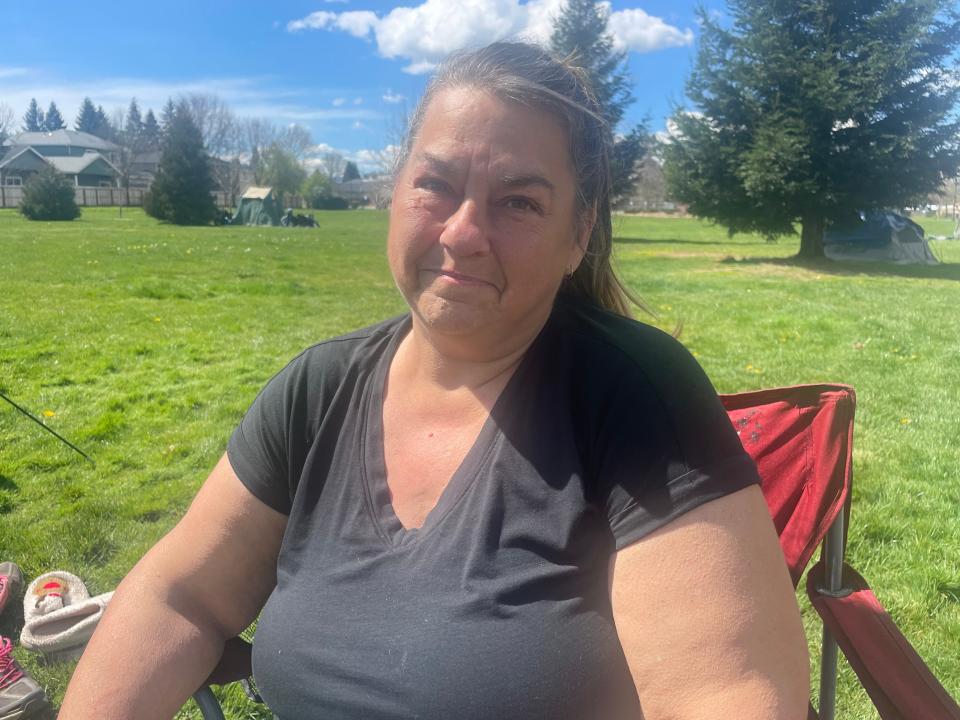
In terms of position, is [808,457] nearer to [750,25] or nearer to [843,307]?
[843,307]

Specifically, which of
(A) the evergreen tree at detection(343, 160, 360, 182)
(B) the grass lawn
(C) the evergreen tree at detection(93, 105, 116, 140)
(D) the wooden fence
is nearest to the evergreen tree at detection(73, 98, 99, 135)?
(C) the evergreen tree at detection(93, 105, 116, 140)

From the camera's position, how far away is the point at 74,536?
133 inches

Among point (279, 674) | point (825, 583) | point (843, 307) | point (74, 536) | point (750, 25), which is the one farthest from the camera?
point (750, 25)

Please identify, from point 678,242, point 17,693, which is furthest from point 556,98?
point 678,242

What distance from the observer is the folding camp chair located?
136 cm

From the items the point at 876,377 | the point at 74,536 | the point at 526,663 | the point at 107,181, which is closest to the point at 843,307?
the point at 876,377

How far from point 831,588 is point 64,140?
4570 centimetres

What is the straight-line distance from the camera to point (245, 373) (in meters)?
6.23

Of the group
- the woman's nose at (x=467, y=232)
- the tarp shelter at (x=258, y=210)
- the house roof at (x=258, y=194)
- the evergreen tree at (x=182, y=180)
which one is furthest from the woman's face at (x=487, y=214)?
the house roof at (x=258, y=194)

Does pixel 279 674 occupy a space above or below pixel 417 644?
below

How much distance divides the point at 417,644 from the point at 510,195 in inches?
30.3

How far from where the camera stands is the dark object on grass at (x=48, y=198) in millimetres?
22406

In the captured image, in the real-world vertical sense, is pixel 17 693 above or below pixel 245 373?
below

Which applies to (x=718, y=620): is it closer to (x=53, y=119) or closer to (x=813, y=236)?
(x=813, y=236)
